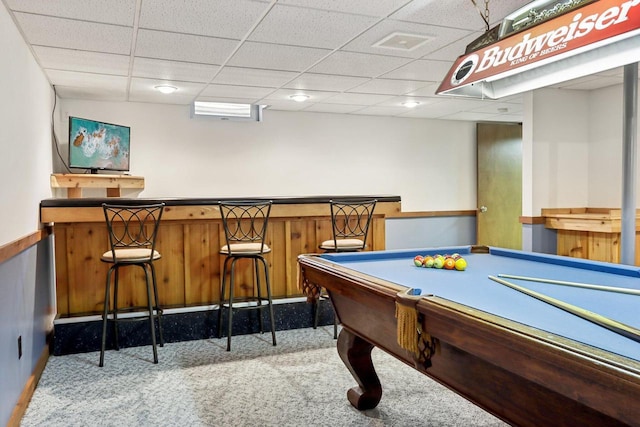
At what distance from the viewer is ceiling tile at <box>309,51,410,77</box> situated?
396 cm

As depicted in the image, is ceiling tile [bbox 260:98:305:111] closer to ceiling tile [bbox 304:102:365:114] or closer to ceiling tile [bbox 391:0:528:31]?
ceiling tile [bbox 304:102:365:114]

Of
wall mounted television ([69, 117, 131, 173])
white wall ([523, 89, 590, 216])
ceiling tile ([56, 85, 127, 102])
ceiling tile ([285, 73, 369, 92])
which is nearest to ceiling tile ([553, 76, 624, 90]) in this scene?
white wall ([523, 89, 590, 216])

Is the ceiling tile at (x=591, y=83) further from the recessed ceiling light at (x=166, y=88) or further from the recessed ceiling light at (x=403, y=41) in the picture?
the recessed ceiling light at (x=166, y=88)

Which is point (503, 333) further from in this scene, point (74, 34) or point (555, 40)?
point (74, 34)

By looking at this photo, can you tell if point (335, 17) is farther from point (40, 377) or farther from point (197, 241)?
point (40, 377)

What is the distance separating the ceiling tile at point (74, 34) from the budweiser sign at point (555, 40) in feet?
7.17

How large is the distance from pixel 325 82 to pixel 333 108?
1.60m

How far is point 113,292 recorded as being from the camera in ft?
13.1

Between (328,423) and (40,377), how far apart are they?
2.00 m

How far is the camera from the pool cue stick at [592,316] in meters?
1.29

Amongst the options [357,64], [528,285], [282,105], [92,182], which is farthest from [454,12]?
[92,182]

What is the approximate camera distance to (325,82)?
4.86m

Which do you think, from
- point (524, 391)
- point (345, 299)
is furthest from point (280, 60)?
point (524, 391)

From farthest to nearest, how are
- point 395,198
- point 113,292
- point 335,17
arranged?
1. point 395,198
2. point 113,292
3. point 335,17
